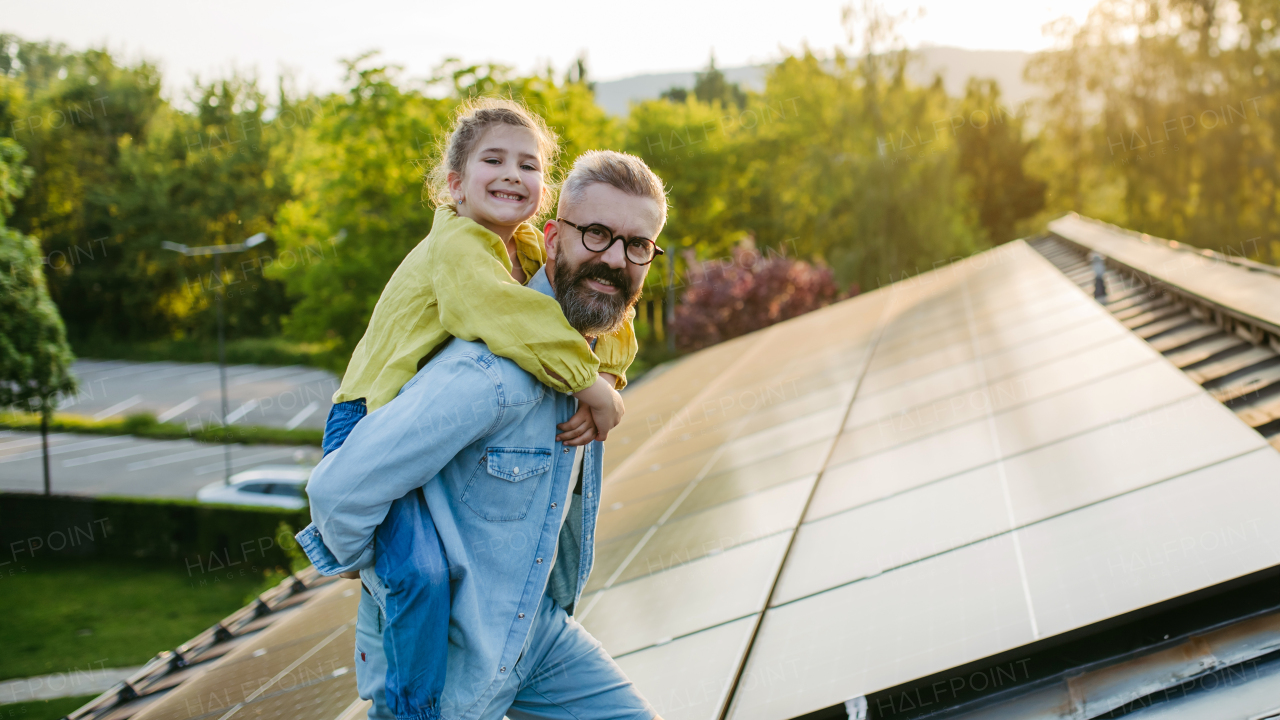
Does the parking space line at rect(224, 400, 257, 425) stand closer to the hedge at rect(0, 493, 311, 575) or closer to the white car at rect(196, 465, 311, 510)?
the hedge at rect(0, 493, 311, 575)

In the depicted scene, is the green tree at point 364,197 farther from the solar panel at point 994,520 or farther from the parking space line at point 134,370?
the parking space line at point 134,370

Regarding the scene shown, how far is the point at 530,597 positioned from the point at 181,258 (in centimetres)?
5950

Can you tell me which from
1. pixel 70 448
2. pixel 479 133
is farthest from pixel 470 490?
pixel 70 448

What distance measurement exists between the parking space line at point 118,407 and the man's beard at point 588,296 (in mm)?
44222

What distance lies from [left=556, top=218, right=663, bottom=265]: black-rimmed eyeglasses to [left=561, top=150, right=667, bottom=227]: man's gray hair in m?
0.06

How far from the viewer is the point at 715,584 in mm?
3504

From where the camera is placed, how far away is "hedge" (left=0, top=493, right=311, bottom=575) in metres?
22.0

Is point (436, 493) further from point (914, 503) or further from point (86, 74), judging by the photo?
point (86, 74)

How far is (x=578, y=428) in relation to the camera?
2.04m

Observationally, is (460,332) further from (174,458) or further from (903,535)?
(174,458)

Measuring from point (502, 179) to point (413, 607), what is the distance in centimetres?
104

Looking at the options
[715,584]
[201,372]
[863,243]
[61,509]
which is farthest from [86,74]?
[715,584]

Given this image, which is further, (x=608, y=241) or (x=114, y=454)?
(x=114, y=454)

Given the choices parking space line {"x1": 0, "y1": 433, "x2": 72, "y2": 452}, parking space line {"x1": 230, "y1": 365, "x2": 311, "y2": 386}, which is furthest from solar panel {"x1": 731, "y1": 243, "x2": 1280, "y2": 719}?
parking space line {"x1": 230, "y1": 365, "x2": 311, "y2": 386}
